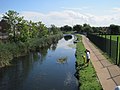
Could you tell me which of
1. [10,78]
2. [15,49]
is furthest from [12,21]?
[10,78]

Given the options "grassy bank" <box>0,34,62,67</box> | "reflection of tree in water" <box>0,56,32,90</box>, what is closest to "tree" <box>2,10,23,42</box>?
"grassy bank" <box>0,34,62,67</box>

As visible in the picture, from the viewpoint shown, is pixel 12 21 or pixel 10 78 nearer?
pixel 10 78

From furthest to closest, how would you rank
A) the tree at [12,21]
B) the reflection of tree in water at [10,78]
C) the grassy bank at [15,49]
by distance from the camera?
the tree at [12,21]
the grassy bank at [15,49]
the reflection of tree in water at [10,78]

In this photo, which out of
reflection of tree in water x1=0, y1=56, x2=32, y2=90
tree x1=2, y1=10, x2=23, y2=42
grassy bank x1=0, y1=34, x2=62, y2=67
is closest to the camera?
reflection of tree in water x1=0, y1=56, x2=32, y2=90

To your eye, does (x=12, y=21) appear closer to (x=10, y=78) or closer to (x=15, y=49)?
(x=15, y=49)

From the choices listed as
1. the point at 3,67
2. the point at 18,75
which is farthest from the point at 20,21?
the point at 18,75

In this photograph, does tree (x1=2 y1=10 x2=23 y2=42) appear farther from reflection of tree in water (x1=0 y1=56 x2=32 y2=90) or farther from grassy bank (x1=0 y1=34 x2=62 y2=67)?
reflection of tree in water (x1=0 y1=56 x2=32 y2=90)

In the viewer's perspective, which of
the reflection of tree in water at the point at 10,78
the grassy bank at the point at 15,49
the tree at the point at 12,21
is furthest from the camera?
the tree at the point at 12,21

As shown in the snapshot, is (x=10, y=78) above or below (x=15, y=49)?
below

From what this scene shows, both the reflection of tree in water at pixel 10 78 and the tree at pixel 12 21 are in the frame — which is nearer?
the reflection of tree in water at pixel 10 78

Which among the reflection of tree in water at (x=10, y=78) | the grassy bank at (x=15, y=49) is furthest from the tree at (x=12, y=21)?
the reflection of tree in water at (x=10, y=78)

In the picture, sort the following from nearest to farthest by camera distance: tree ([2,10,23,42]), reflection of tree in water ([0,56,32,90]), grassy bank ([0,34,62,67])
Answer: reflection of tree in water ([0,56,32,90]), grassy bank ([0,34,62,67]), tree ([2,10,23,42])

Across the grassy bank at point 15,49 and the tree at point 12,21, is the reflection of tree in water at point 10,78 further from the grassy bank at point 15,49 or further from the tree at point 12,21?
the tree at point 12,21

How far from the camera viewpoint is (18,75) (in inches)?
997
